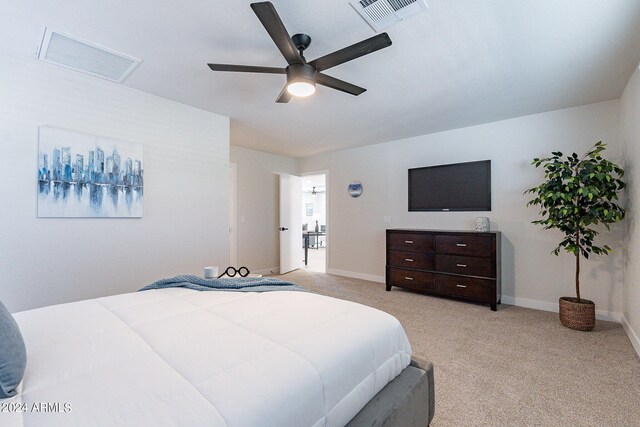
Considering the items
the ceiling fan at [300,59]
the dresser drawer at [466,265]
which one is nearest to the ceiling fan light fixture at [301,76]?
the ceiling fan at [300,59]

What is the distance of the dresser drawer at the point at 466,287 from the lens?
3.45 m

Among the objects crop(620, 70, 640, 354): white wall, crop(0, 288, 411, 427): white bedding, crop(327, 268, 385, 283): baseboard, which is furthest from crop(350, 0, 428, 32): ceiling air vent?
crop(327, 268, 385, 283): baseboard

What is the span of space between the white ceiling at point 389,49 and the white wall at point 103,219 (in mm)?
255

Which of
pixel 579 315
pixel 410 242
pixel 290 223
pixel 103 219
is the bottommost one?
pixel 579 315

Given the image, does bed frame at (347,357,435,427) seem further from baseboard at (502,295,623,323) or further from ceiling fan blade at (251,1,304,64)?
baseboard at (502,295,623,323)

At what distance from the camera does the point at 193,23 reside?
191 centimetres

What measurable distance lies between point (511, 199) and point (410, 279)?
169 centimetres

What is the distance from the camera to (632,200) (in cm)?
264

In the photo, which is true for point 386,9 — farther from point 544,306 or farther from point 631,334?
point 544,306

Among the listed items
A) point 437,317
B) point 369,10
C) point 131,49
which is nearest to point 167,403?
point 369,10

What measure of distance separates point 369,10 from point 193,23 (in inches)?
45.5

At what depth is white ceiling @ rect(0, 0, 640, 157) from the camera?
5.87ft

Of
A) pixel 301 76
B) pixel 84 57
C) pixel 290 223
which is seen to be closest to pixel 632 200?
pixel 301 76

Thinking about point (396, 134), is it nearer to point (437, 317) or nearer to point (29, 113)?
point (437, 317)
